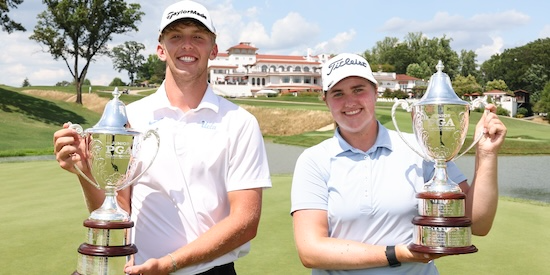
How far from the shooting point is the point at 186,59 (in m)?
2.50

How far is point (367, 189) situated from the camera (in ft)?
7.69

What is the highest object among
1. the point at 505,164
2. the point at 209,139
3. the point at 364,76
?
the point at 364,76

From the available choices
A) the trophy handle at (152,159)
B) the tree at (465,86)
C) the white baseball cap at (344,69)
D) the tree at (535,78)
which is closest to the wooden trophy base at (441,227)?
the white baseball cap at (344,69)

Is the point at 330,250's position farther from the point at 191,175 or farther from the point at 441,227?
the point at 191,175

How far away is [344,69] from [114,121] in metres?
0.93

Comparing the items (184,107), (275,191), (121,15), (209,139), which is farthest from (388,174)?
(121,15)

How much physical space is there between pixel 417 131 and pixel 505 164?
748 inches

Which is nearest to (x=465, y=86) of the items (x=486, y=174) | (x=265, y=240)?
(x=265, y=240)

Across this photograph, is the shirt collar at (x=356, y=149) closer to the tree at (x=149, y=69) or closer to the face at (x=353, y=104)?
the face at (x=353, y=104)

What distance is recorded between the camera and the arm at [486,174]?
7.61 ft

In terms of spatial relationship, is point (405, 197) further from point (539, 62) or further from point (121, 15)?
point (539, 62)

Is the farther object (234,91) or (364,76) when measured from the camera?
Result: (234,91)

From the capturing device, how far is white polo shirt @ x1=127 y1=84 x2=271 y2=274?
2.49 m

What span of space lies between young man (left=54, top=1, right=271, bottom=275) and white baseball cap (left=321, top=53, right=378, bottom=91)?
0.40m
